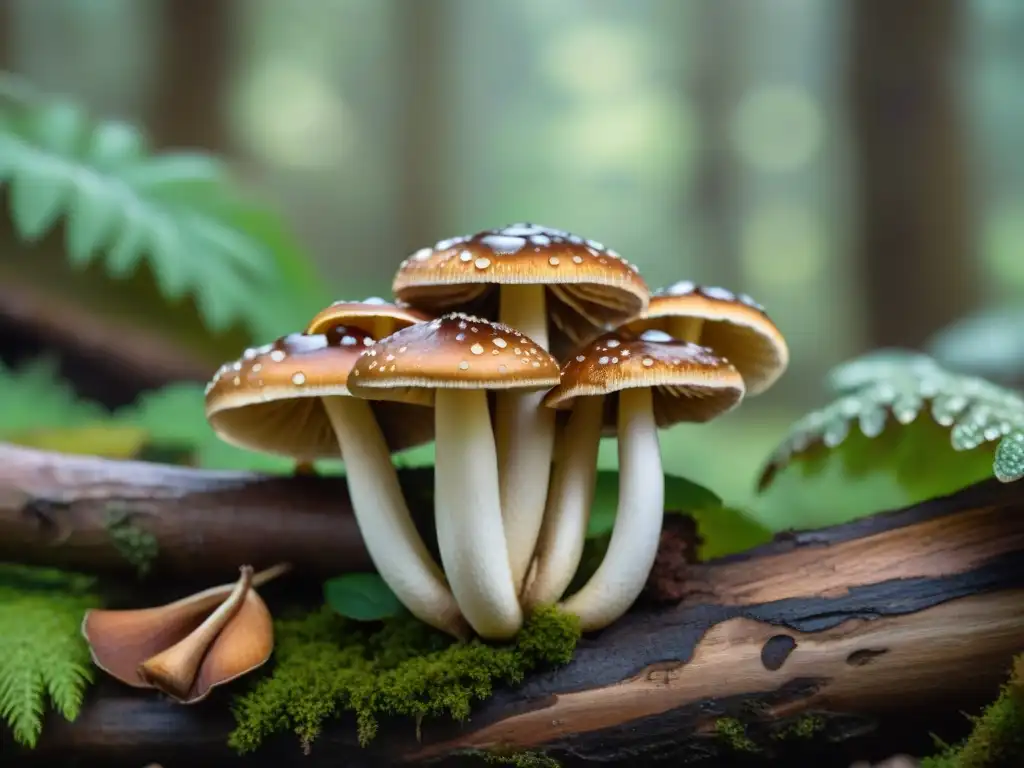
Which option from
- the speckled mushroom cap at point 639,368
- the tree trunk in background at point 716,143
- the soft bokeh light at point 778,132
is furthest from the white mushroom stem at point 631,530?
the soft bokeh light at point 778,132

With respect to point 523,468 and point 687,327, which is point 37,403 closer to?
point 523,468

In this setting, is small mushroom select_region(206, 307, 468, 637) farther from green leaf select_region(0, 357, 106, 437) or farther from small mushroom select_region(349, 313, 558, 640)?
green leaf select_region(0, 357, 106, 437)

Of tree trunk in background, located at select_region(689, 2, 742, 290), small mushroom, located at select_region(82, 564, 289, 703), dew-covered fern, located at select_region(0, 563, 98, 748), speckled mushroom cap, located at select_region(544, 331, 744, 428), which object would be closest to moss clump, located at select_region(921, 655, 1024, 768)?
speckled mushroom cap, located at select_region(544, 331, 744, 428)

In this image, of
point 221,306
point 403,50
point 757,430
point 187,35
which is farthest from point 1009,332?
point 403,50

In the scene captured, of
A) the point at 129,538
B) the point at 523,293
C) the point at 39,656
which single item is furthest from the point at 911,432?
the point at 39,656

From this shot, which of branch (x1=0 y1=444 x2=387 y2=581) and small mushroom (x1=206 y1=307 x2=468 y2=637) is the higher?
small mushroom (x1=206 y1=307 x2=468 y2=637)

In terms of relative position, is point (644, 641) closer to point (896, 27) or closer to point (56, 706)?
point (56, 706)

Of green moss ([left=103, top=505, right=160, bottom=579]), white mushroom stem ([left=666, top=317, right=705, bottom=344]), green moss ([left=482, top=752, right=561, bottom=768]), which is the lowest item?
green moss ([left=482, top=752, right=561, bottom=768])
